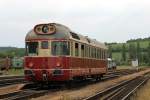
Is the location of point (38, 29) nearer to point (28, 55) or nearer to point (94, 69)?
point (28, 55)

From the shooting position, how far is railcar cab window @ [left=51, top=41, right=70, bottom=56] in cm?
2467

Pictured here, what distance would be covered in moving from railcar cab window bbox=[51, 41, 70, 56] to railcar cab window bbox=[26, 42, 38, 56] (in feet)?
3.15

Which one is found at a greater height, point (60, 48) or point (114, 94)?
point (60, 48)

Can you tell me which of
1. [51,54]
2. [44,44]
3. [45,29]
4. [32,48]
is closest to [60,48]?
[51,54]

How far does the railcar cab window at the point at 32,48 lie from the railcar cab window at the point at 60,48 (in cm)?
96

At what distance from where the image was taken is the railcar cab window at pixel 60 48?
2467 centimetres

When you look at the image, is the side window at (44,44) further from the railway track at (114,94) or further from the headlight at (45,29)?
the railway track at (114,94)

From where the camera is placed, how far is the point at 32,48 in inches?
989

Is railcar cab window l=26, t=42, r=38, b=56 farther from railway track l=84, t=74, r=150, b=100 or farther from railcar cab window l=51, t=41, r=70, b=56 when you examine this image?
railway track l=84, t=74, r=150, b=100

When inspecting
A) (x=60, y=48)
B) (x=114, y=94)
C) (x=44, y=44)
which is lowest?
(x=114, y=94)

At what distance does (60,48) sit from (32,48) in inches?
61.4

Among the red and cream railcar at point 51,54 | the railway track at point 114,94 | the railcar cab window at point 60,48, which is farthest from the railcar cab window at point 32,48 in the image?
the railway track at point 114,94

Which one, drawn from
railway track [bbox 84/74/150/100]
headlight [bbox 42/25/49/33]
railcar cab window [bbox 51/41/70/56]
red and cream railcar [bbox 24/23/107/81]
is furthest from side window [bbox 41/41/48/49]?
railway track [bbox 84/74/150/100]

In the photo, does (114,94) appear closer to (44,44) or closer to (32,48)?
(44,44)
